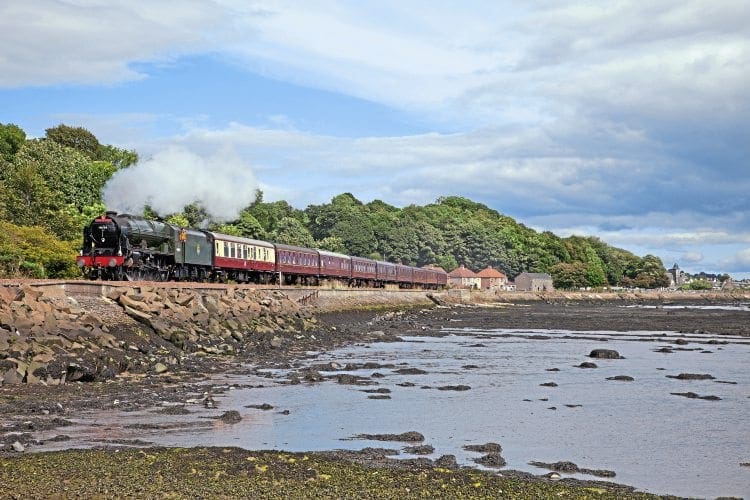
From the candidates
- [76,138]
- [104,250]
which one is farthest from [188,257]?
[76,138]

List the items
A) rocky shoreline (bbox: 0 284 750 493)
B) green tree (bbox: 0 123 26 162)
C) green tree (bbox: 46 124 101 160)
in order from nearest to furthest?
rocky shoreline (bbox: 0 284 750 493)
green tree (bbox: 0 123 26 162)
green tree (bbox: 46 124 101 160)

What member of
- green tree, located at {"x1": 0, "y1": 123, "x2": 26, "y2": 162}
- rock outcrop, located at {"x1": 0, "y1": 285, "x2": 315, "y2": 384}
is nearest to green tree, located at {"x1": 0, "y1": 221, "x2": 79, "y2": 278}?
rock outcrop, located at {"x1": 0, "y1": 285, "x2": 315, "y2": 384}

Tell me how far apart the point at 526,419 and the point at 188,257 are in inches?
1349

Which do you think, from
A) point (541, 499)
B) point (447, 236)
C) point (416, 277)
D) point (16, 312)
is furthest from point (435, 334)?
point (447, 236)

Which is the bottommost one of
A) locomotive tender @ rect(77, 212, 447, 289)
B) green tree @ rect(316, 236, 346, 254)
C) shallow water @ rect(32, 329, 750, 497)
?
shallow water @ rect(32, 329, 750, 497)

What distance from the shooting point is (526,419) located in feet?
69.9

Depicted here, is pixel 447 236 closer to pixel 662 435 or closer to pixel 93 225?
pixel 93 225

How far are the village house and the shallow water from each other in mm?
151508

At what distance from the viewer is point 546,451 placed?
1722 centimetres

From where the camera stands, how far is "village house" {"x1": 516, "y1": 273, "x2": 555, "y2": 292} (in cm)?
18612

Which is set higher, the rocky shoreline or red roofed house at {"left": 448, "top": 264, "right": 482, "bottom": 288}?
red roofed house at {"left": 448, "top": 264, "right": 482, "bottom": 288}

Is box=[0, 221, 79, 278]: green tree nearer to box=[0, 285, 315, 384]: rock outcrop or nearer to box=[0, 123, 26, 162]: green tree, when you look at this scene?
box=[0, 285, 315, 384]: rock outcrop

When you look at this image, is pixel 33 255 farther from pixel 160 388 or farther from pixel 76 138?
pixel 76 138

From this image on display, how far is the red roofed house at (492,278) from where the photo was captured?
184375mm
